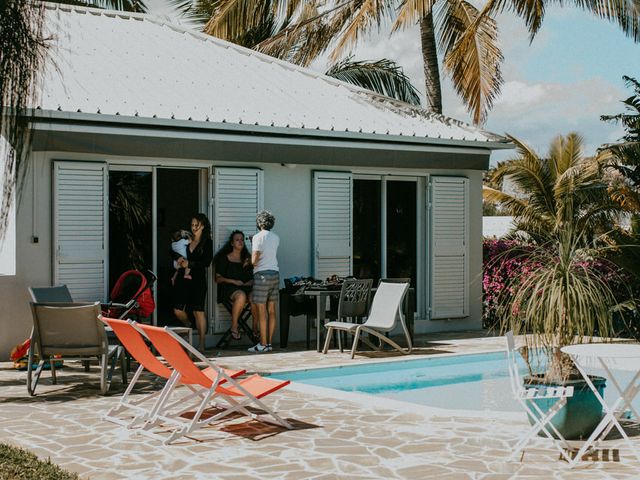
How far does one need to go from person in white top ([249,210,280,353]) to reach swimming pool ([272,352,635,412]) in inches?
73.7

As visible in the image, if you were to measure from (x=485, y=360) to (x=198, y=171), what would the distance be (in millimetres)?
4770

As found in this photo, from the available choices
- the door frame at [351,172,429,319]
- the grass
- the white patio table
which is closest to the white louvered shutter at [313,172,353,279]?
the door frame at [351,172,429,319]

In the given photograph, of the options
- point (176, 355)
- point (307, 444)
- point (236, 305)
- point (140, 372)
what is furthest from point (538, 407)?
point (236, 305)

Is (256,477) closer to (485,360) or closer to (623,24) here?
(485,360)

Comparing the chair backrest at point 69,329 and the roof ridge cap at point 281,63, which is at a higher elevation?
the roof ridge cap at point 281,63

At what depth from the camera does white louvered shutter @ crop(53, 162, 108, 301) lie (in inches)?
497

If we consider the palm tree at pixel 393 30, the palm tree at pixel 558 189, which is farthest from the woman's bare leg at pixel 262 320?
the palm tree at pixel 393 30

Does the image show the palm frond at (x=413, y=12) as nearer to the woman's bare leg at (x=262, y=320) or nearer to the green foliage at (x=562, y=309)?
the woman's bare leg at (x=262, y=320)

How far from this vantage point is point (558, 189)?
69.3ft

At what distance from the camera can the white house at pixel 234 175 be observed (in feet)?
41.5

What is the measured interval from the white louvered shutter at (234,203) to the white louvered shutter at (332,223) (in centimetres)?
100

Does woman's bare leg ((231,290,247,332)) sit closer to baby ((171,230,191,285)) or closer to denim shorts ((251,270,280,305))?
denim shorts ((251,270,280,305))

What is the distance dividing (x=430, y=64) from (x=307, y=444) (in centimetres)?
1619

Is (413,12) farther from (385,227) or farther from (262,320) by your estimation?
(262,320)
